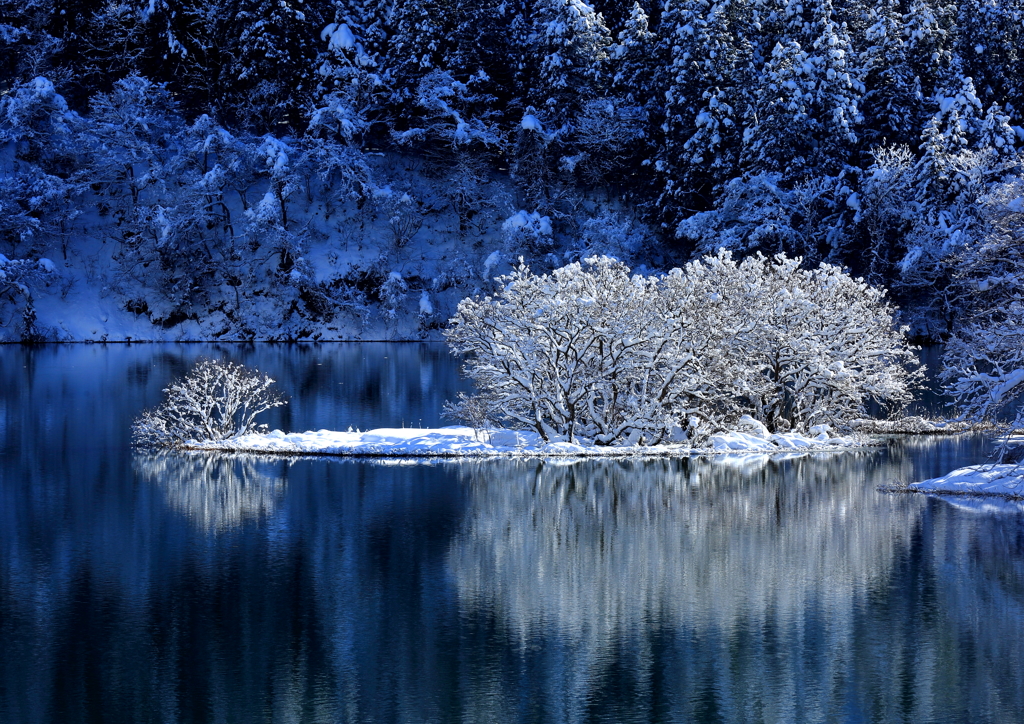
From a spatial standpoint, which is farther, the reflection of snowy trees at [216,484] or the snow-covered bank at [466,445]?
the snow-covered bank at [466,445]

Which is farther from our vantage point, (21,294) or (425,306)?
(425,306)

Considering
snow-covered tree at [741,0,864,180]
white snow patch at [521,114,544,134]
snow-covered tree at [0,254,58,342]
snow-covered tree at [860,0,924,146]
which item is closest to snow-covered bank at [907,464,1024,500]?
snow-covered tree at [741,0,864,180]

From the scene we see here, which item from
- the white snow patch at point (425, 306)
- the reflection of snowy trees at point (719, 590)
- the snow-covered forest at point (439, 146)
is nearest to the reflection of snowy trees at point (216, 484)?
the reflection of snowy trees at point (719, 590)

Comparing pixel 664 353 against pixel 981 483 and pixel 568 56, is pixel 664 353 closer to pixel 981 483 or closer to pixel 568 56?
pixel 981 483

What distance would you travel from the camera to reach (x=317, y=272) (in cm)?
7200

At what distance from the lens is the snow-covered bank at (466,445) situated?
95.3ft

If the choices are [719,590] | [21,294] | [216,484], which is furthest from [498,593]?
[21,294]

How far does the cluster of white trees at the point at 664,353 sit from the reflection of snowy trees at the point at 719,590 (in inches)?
194

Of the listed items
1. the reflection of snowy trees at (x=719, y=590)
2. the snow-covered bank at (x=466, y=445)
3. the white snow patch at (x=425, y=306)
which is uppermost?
the white snow patch at (x=425, y=306)

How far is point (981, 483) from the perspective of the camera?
969 inches

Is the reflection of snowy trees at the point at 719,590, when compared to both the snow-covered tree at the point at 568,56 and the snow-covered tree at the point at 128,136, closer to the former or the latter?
the snow-covered tree at the point at 568,56

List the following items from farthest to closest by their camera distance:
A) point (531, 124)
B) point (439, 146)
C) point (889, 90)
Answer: point (439, 146) < point (531, 124) < point (889, 90)

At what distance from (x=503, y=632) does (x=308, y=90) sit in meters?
64.9

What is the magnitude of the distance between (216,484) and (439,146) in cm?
5385
